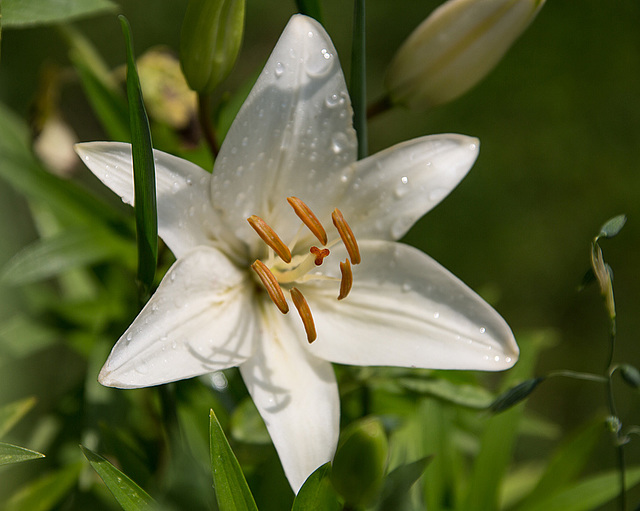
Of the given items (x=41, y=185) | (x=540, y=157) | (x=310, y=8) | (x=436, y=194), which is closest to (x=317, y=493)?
(x=436, y=194)

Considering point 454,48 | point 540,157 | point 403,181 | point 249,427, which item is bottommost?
point 540,157

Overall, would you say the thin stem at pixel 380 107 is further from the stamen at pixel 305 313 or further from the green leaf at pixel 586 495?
the green leaf at pixel 586 495

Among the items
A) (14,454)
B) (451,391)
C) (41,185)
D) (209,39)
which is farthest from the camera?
(41,185)

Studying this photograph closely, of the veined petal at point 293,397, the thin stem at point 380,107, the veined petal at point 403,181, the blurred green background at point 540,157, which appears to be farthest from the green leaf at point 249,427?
the blurred green background at point 540,157

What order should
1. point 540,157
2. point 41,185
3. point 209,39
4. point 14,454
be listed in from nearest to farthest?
1. point 14,454
2. point 209,39
3. point 41,185
4. point 540,157

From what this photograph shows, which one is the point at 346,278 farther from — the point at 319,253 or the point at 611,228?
the point at 611,228

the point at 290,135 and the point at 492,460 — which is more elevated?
the point at 290,135

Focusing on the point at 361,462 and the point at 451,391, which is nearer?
the point at 361,462
